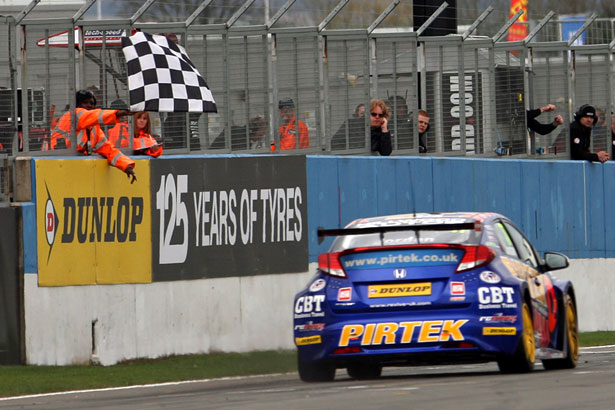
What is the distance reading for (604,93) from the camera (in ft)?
82.4

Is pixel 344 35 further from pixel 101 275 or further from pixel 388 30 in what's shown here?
pixel 101 275

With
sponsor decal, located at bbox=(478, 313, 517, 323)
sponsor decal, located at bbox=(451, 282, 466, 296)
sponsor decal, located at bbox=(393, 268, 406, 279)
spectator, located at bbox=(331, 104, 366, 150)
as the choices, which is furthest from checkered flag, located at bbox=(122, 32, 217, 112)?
sponsor decal, located at bbox=(478, 313, 517, 323)

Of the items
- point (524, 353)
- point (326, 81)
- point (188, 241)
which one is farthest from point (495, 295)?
point (326, 81)

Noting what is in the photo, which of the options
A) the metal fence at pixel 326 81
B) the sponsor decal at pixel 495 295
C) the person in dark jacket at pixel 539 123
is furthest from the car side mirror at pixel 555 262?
the person in dark jacket at pixel 539 123

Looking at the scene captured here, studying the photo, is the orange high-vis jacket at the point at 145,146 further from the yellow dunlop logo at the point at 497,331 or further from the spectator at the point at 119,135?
the yellow dunlop logo at the point at 497,331

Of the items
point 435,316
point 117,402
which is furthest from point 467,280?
point 117,402

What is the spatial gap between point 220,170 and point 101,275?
2.20 metres

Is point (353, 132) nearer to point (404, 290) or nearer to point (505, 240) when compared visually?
point (505, 240)

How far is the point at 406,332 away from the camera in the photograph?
1191 centimetres

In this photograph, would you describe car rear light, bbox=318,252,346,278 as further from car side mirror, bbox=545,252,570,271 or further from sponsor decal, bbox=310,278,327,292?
car side mirror, bbox=545,252,570,271

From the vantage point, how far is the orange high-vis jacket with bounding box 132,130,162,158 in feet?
56.3

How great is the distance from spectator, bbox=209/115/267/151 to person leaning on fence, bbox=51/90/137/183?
6.45ft

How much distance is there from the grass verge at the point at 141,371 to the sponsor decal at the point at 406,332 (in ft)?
8.82

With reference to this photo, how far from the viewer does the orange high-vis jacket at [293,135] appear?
19219 mm
